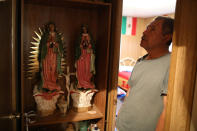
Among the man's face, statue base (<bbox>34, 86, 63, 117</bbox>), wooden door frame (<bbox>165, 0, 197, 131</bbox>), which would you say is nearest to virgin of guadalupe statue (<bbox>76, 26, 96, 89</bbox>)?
statue base (<bbox>34, 86, 63, 117</bbox>)

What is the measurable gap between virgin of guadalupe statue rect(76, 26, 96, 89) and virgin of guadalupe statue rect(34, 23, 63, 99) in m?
0.19

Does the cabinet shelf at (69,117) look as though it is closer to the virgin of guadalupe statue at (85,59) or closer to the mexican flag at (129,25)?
the virgin of guadalupe statue at (85,59)

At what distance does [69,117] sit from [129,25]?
4.58m

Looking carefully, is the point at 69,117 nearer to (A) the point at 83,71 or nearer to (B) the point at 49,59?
(A) the point at 83,71

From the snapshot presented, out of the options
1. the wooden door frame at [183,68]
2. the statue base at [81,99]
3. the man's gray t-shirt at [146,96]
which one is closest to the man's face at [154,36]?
the man's gray t-shirt at [146,96]

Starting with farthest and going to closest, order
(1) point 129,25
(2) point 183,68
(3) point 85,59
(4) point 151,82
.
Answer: (1) point 129,25
(3) point 85,59
(4) point 151,82
(2) point 183,68

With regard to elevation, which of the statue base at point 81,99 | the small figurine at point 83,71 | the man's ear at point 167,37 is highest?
the man's ear at point 167,37

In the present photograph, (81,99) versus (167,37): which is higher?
(167,37)

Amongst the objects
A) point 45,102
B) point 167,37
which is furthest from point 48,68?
point 167,37

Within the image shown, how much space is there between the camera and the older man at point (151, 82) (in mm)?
1147

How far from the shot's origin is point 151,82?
46.4 inches

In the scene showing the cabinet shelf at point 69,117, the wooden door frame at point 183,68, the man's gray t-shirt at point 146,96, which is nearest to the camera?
the wooden door frame at point 183,68
